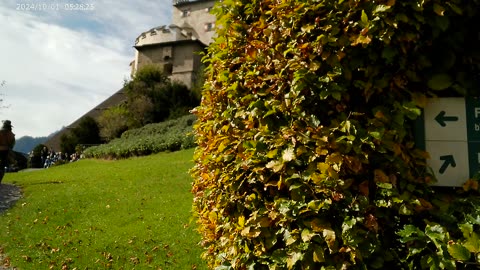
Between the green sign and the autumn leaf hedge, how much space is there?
70 mm

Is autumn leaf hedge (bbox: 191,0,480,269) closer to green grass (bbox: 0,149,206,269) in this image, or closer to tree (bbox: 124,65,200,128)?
green grass (bbox: 0,149,206,269)

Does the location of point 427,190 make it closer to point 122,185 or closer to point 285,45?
point 285,45

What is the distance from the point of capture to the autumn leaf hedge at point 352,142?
2.04 m

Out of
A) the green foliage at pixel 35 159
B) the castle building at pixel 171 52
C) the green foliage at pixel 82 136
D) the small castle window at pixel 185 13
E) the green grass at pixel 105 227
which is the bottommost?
the green grass at pixel 105 227

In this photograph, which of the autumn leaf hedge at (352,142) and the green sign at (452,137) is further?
the green sign at (452,137)

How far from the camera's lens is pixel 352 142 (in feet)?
6.91

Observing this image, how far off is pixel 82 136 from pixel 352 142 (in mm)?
43088

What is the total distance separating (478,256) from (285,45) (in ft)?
5.36

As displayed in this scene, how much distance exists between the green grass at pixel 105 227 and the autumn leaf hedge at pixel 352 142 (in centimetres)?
362

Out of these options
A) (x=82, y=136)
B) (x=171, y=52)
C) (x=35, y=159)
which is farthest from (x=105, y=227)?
(x=171, y=52)

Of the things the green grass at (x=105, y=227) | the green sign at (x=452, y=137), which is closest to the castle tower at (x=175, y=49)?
the green grass at (x=105, y=227)

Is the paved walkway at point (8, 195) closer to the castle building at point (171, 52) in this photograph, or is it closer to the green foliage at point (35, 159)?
the green foliage at point (35, 159)

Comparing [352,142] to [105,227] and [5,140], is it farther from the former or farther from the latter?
[5,140]

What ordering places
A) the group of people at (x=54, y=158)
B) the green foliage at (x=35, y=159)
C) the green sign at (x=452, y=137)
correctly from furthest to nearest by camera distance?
the green foliage at (x=35, y=159) → the group of people at (x=54, y=158) → the green sign at (x=452, y=137)
